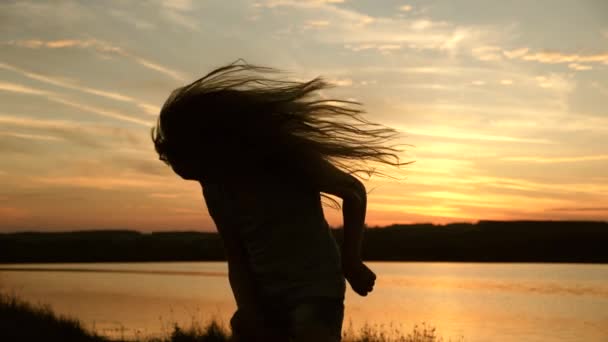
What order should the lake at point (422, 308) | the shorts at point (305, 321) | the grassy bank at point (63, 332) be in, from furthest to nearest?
the lake at point (422, 308) → the grassy bank at point (63, 332) → the shorts at point (305, 321)

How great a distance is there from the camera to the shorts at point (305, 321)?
2.92 m

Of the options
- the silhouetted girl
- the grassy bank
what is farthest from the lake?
the silhouetted girl

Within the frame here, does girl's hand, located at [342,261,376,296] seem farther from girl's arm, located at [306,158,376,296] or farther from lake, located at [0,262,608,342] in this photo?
lake, located at [0,262,608,342]

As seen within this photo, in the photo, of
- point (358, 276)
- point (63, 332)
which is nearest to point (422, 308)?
point (63, 332)

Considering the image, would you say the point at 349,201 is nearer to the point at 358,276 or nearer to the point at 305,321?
the point at 358,276

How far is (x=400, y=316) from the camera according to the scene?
2655 cm

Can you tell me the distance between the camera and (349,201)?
3027 mm

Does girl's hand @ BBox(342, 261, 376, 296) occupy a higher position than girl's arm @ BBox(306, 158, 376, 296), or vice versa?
girl's arm @ BBox(306, 158, 376, 296)

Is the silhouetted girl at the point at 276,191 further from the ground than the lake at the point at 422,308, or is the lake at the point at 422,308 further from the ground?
the silhouetted girl at the point at 276,191

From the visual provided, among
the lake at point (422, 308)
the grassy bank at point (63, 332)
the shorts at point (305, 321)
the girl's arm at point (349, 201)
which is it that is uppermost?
the girl's arm at point (349, 201)

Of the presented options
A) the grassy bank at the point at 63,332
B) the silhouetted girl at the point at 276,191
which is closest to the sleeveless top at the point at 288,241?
the silhouetted girl at the point at 276,191

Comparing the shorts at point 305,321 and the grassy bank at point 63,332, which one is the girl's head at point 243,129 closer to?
the shorts at point 305,321

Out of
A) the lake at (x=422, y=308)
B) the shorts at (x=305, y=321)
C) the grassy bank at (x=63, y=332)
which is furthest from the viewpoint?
the lake at (x=422, y=308)

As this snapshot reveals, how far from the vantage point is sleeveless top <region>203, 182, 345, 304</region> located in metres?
2.96
